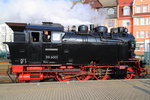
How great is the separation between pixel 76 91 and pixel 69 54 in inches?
94.1

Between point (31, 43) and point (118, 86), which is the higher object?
point (31, 43)

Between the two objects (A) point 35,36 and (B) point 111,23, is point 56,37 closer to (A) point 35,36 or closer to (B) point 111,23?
(A) point 35,36

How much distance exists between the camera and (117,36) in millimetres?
8641

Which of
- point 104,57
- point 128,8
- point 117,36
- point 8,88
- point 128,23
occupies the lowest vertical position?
point 8,88

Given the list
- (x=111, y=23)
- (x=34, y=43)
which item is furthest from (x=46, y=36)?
(x=111, y=23)

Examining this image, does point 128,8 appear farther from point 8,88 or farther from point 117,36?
point 8,88

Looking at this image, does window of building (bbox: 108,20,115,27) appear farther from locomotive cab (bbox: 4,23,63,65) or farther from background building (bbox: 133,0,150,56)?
locomotive cab (bbox: 4,23,63,65)

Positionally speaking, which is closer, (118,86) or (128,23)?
(118,86)

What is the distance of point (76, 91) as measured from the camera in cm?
570

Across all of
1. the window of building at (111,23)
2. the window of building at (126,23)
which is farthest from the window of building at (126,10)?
the window of building at (111,23)

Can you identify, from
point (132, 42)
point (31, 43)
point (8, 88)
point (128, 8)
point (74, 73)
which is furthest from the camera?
point (128, 8)

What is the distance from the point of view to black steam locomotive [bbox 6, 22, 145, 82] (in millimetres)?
7062

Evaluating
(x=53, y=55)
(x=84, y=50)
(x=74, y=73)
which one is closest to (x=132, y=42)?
(x=84, y=50)

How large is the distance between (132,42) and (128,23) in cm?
2879
